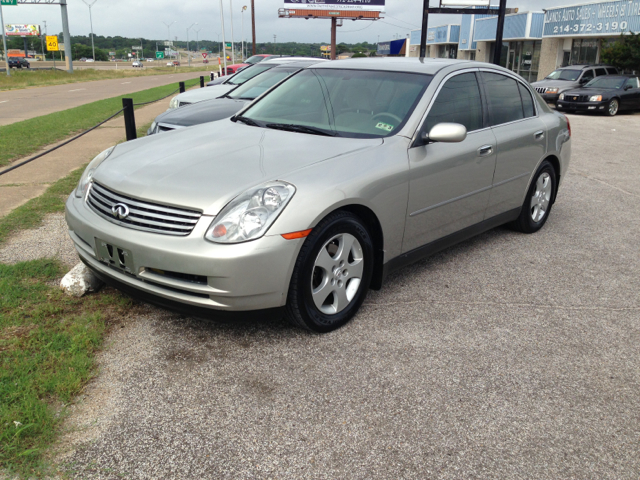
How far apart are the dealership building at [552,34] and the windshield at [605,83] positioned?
7.03 metres

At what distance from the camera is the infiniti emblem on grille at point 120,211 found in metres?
3.32

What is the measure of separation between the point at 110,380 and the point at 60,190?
4657 mm

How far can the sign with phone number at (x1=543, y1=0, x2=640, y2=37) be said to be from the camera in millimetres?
26906

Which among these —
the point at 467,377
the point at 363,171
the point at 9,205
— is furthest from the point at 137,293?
the point at 9,205

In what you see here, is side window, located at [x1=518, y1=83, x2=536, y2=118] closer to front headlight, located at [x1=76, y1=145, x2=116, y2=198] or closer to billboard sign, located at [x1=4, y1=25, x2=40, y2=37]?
front headlight, located at [x1=76, y1=145, x2=116, y2=198]

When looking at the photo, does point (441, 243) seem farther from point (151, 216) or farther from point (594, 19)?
point (594, 19)

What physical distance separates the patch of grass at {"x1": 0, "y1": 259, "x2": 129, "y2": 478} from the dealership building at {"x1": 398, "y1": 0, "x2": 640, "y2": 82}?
27.9 metres

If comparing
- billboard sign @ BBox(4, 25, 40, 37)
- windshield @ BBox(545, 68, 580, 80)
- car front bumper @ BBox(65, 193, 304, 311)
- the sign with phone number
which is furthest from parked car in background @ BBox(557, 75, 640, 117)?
billboard sign @ BBox(4, 25, 40, 37)

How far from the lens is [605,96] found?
62.5ft

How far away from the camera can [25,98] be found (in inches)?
867

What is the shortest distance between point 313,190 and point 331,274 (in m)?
0.55

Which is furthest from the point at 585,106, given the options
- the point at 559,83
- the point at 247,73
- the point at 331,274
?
the point at 331,274

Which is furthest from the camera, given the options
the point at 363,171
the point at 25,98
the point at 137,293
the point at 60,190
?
the point at 25,98

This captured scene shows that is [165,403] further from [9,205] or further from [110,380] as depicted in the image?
[9,205]
